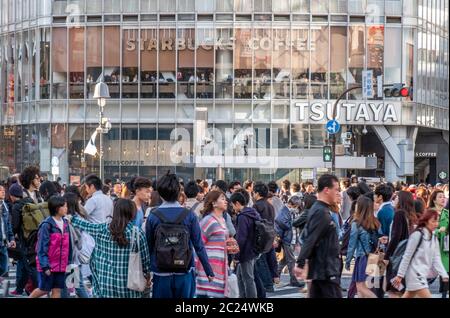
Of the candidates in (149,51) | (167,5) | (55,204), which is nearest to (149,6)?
(167,5)

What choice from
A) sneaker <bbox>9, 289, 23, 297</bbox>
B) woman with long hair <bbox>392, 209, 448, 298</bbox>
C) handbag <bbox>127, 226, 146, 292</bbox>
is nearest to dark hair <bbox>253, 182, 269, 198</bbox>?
sneaker <bbox>9, 289, 23, 297</bbox>

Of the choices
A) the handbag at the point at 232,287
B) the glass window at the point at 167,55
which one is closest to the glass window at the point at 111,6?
the glass window at the point at 167,55

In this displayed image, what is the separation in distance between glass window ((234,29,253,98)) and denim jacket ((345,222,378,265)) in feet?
130

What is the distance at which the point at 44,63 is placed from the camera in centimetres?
5431

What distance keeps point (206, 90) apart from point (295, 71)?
5.01 metres

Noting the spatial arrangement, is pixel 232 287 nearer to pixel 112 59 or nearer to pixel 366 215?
pixel 366 215

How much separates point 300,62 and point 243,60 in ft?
10.3

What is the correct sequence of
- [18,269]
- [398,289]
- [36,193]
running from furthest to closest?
[36,193] → [18,269] → [398,289]

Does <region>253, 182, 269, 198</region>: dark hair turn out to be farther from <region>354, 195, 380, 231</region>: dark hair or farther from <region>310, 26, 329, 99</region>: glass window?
<region>310, 26, 329, 99</region>: glass window

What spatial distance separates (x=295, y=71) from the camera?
52.8 m

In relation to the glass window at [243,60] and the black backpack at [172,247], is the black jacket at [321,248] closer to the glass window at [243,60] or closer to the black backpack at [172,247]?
the black backpack at [172,247]

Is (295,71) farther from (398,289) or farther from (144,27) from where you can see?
(398,289)

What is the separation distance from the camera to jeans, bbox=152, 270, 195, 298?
10172 mm
